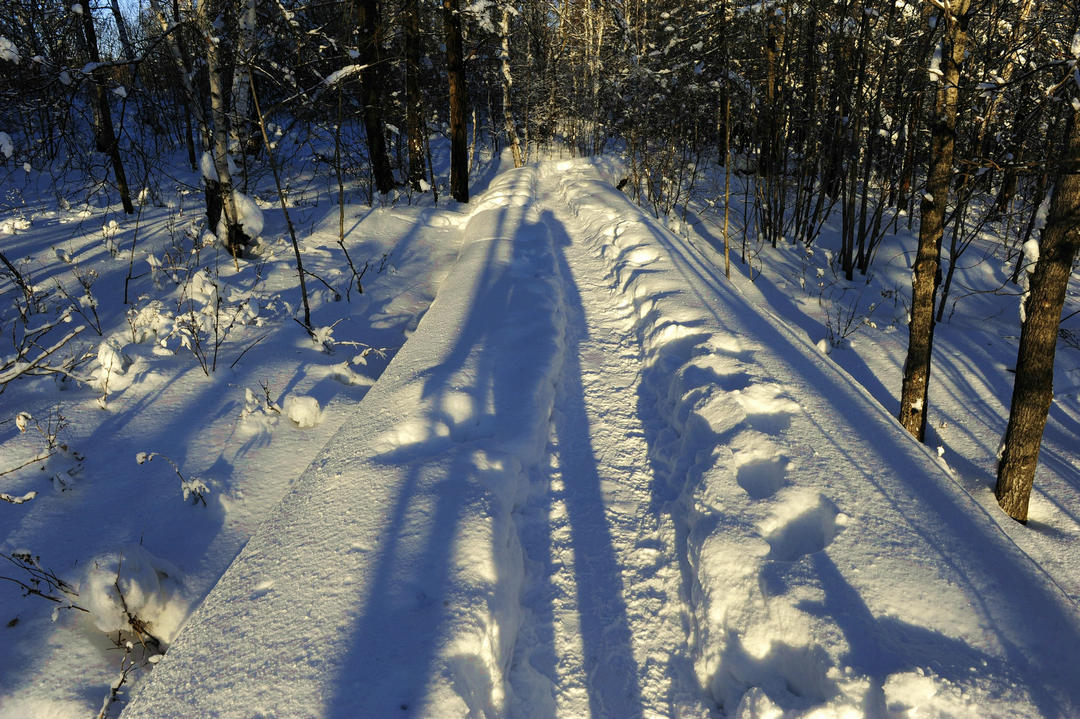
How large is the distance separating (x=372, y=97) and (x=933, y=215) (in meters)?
9.61

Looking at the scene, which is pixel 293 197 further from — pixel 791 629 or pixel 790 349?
pixel 791 629

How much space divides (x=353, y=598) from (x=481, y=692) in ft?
1.89

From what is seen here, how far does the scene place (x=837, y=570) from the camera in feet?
6.93

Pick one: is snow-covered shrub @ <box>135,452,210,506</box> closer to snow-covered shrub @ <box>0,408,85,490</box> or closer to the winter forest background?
the winter forest background

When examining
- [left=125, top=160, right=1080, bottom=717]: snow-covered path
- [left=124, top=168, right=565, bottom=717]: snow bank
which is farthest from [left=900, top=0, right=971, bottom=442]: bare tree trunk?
[left=124, top=168, right=565, bottom=717]: snow bank

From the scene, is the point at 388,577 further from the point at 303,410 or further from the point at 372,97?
the point at 372,97

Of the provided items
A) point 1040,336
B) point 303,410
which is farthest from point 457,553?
point 1040,336

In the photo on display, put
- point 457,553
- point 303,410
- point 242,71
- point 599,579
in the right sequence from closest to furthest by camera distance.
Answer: point 457,553
point 599,579
point 303,410
point 242,71

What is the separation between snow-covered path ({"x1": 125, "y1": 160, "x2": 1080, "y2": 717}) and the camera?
1.71 m

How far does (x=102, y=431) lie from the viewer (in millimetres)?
3178

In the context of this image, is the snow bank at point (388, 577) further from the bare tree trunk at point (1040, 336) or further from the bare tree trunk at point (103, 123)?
the bare tree trunk at point (103, 123)

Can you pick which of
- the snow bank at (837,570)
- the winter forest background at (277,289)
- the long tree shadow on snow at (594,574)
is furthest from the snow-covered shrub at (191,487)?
the snow bank at (837,570)

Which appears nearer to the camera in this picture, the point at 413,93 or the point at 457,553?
the point at 457,553

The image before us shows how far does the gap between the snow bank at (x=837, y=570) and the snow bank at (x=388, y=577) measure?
35.3 inches
